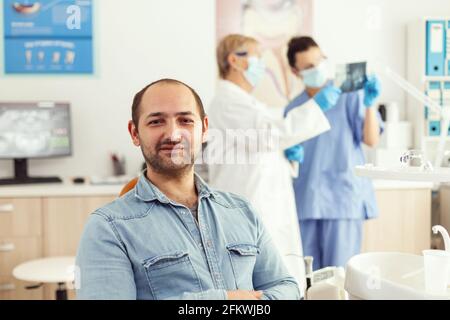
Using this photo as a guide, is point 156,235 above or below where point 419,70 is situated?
below

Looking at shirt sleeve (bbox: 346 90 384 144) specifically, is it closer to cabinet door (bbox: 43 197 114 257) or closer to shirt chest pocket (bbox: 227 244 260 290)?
cabinet door (bbox: 43 197 114 257)

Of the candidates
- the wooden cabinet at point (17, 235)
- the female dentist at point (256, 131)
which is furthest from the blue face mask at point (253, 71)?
the wooden cabinet at point (17, 235)

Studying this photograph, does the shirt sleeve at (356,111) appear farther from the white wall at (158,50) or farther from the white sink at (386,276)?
the white sink at (386,276)

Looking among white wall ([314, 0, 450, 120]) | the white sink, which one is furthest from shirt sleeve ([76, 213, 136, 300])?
white wall ([314, 0, 450, 120])

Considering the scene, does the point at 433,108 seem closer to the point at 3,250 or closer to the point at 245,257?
the point at 245,257

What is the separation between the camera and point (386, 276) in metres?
0.88

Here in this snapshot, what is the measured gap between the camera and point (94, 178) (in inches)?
→ 66.9

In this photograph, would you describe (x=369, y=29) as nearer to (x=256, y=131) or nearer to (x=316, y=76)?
(x=316, y=76)

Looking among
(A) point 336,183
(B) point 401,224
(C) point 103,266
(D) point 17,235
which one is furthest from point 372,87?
(D) point 17,235

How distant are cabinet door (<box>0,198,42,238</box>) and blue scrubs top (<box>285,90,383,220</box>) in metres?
0.78

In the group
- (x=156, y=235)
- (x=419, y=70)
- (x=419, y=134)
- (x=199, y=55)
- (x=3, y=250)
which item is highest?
(x=199, y=55)
